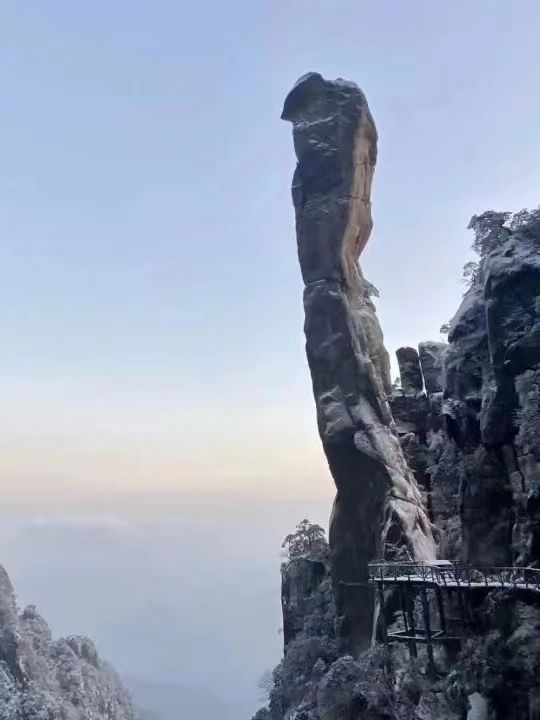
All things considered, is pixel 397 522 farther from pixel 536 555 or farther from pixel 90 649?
pixel 90 649

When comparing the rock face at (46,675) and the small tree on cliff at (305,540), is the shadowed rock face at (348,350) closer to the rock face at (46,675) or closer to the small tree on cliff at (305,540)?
the small tree on cliff at (305,540)

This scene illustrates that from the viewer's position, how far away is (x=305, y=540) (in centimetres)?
4556

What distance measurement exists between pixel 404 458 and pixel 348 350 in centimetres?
739

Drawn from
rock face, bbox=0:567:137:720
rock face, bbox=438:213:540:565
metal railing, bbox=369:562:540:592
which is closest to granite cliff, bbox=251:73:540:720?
rock face, bbox=438:213:540:565

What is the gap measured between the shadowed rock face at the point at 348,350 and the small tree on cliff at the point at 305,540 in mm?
Answer: 6831

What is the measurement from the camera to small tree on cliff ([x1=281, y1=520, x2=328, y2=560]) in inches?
1754

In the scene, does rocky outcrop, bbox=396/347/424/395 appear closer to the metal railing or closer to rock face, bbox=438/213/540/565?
rock face, bbox=438/213/540/565

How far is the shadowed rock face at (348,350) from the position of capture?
35.5 metres

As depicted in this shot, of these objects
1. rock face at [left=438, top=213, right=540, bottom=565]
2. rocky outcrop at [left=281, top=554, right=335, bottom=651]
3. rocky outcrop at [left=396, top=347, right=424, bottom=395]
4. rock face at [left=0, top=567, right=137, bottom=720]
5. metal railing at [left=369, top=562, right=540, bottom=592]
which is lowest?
rock face at [left=0, top=567, right=137, bottom=720]

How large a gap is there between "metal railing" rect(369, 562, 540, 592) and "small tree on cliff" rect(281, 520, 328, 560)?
1829 cm

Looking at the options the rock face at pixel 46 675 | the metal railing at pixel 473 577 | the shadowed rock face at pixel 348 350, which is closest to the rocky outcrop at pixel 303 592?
the shadowed rock face at pixel 348 350

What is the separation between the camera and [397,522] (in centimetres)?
3300

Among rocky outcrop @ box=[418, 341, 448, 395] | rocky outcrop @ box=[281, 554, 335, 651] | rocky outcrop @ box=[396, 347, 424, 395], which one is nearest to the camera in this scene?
rocky outcrop @ box=[281, 554, 335, 651]

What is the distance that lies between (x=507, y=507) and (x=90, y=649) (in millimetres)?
61266
